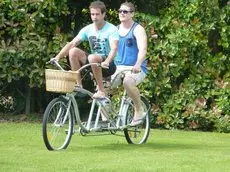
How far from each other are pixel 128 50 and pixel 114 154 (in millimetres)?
1632

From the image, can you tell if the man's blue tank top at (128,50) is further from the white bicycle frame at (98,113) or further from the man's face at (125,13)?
the white bicycle frame at (98,113)

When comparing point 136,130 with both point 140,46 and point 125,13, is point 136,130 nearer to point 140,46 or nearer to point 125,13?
point 140,46

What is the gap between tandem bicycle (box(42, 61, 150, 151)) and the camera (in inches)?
334

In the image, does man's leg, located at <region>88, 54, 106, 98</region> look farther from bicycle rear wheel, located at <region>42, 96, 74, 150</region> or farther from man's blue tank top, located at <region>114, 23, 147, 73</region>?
man's blue tank top, located at <region>114, 23, 147, 73</region>

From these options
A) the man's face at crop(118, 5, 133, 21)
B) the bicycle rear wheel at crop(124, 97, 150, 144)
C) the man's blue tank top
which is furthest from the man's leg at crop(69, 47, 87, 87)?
the bicycle rear wheel at crop(124, 97, 150, 144)

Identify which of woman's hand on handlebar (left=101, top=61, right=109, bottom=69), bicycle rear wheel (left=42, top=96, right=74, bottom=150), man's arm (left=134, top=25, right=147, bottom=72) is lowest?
bicycle rear wheel (left=42, top=96, right=74, bottom=150)

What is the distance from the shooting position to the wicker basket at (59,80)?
8.42 metres

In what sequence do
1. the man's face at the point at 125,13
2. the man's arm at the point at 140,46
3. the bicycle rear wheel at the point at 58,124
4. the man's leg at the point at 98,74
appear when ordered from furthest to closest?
the man's face at the point at 125,13, the man's arm at the point at 140,46, the man's leg at the point at 98,74, the bicycle rear wheel at the point at 58,124

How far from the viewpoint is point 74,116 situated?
355 inches

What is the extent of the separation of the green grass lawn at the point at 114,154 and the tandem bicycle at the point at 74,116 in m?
0.17

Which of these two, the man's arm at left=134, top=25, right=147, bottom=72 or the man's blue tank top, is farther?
the man's blue tank top

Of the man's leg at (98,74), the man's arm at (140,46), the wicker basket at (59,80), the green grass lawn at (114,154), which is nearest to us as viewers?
the green grass lawn at (114,154)

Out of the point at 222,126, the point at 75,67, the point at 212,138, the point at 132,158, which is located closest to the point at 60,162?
the point at 132,158

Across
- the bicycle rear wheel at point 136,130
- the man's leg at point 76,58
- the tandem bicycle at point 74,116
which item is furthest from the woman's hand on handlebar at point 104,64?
the bicycle rear wheel at point 136,130
